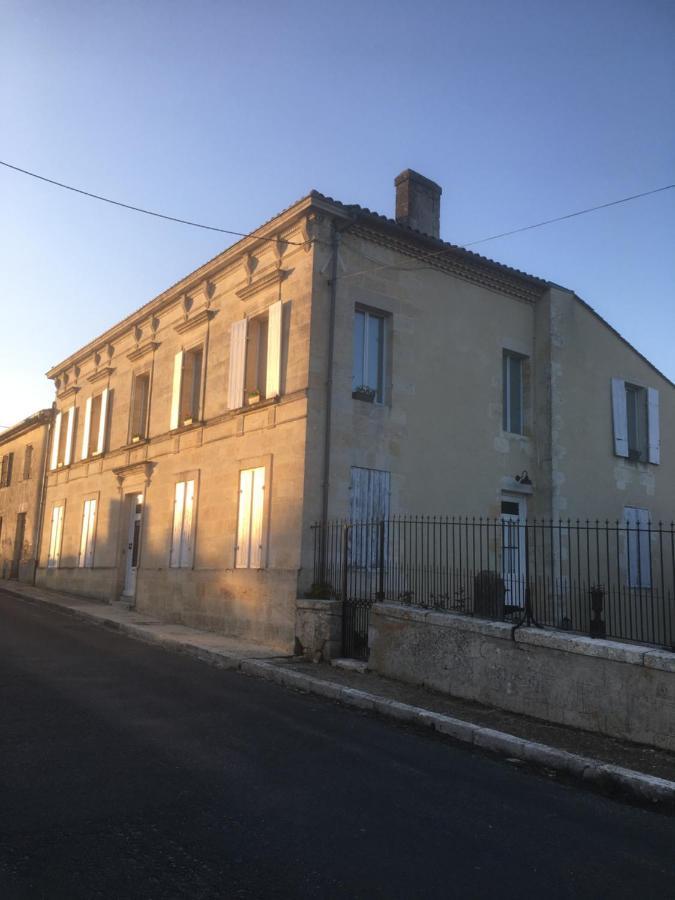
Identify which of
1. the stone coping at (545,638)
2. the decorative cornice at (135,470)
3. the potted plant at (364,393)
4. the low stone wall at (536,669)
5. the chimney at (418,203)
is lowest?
the low stone wall at (536,669)

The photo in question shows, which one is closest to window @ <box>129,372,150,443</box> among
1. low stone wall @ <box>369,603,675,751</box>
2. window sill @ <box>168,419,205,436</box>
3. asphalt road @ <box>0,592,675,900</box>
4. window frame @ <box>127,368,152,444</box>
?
window frame @ <box>127,368,152,444</box>

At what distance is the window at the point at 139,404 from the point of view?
1839 cm

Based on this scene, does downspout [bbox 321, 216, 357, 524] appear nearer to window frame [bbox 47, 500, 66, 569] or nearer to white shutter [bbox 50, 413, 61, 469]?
window frame [bbox 47, 500, 66, 569]

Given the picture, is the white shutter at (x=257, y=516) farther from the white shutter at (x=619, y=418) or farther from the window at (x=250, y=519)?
the white shutter at (x=619, y=418)

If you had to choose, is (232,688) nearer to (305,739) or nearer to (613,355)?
(305,739)

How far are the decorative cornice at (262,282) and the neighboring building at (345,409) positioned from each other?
0.05 metres

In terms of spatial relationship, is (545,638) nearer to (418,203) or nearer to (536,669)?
(536,669)

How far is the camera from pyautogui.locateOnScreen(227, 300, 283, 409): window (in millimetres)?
13766

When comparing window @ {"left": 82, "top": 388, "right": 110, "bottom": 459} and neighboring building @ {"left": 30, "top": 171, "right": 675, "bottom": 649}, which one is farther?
window @ {"left": 82, "top": 388, "right": 110, "bottom": 459}

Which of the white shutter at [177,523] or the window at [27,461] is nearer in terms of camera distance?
the white shutter at [177,523]

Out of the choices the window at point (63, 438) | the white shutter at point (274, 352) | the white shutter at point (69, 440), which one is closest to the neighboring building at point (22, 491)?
the window at point (63, 438)

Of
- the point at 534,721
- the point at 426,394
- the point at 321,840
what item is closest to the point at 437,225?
the point at 426,394

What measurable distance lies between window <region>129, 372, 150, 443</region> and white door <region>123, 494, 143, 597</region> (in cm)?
151

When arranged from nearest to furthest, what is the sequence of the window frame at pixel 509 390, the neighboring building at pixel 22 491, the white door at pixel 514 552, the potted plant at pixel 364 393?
the potted plant at pixel 364 393 → the white door at pixel 514 552 → the window frame at pixel 509 390 → the neighboring building at pixel 22 491
